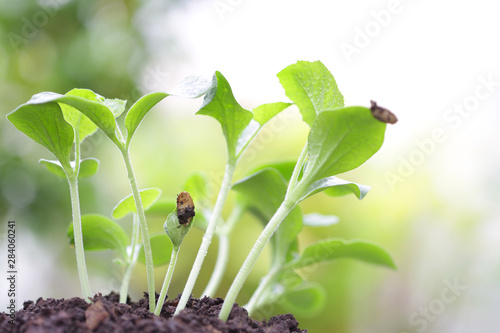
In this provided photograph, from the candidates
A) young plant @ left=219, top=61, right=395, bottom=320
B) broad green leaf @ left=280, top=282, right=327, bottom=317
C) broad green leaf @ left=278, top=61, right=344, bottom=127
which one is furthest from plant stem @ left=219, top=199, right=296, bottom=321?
broad green leaf @ left=280, top=282, right=327, bottom=317

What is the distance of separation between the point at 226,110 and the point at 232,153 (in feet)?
0.18

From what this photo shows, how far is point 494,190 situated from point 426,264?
442 mm

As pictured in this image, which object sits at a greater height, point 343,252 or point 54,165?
point 54,165

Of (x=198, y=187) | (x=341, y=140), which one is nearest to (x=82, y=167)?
(x=198, y=187)

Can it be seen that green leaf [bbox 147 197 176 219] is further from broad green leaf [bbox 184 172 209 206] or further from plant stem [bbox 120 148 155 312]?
plant stem [bbox 120 148 155 312]

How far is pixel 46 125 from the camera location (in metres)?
0.42

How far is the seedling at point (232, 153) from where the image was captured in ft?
1.26

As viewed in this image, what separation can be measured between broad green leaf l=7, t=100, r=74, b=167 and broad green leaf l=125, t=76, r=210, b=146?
0.07m

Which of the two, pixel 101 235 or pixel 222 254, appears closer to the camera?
pixel 101 235

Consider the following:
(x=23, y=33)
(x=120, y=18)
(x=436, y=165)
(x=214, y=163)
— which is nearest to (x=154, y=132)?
(x=214, y=163)

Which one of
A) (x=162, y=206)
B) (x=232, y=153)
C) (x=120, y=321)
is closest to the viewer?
(x=120, y=321)

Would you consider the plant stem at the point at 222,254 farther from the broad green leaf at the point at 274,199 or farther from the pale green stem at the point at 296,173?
the pale green stem at the point at 296,173

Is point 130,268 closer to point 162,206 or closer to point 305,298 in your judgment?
point 162,206

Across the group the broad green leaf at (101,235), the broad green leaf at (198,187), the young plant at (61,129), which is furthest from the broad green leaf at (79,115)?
the broad green leaf at (198,187)
